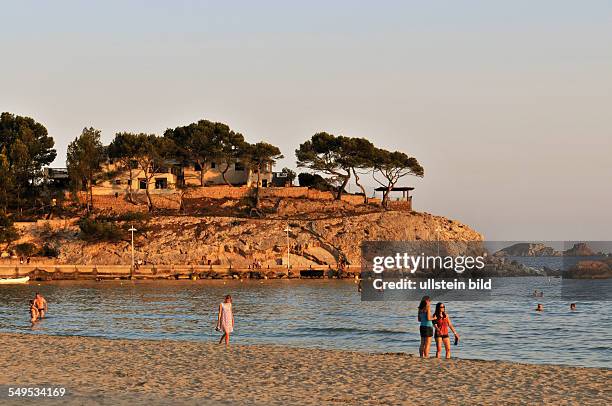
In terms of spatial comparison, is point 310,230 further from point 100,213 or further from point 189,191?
point 100,213

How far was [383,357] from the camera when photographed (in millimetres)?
27812

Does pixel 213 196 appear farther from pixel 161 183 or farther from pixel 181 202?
pixel 161 183

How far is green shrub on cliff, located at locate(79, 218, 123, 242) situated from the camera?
105m

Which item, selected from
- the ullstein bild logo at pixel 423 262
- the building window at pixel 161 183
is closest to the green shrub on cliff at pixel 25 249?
the building window at pixel 161 183

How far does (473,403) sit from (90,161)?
101598 millimetres

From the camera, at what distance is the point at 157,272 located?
103438 millimetres

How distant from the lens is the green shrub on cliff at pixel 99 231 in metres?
105

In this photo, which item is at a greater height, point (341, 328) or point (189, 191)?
point (189, 191)

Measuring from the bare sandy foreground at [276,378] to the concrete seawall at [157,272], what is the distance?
7249 centimetres

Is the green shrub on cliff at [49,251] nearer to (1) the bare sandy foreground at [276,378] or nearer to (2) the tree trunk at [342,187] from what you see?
(2) the tree trunk at [342,187]

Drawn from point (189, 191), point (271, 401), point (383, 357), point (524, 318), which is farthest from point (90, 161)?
point (271, 401)

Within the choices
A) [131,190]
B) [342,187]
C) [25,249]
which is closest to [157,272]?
[25,249]

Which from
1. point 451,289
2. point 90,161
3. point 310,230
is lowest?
point 451,289

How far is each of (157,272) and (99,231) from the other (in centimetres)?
919
